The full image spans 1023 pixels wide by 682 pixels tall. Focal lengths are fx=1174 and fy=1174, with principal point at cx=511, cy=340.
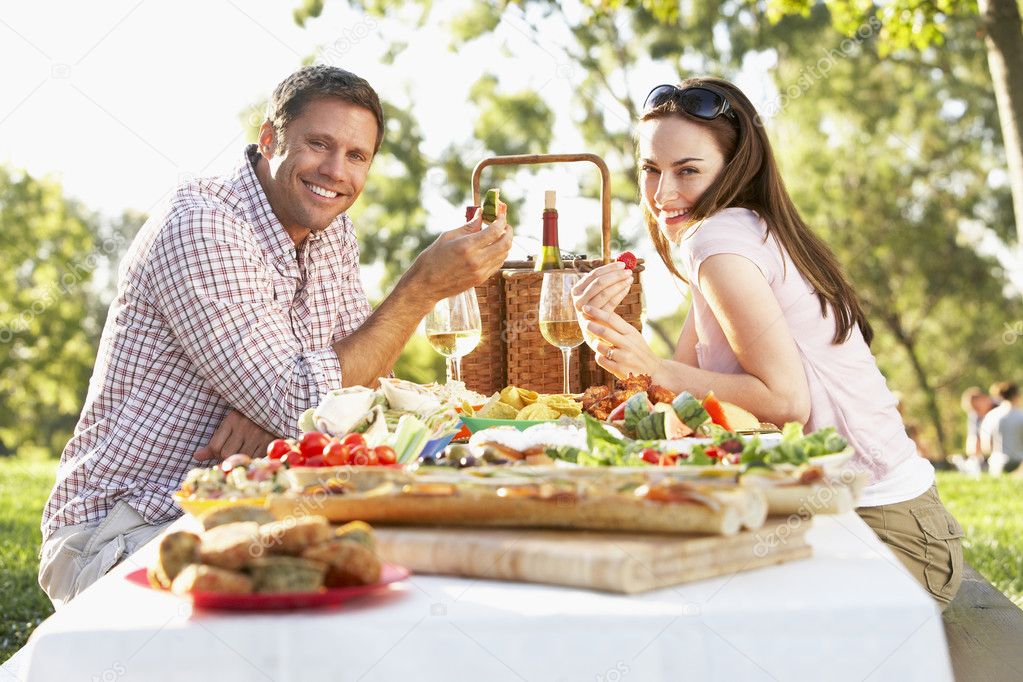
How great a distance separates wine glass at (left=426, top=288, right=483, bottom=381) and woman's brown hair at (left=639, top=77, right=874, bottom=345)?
0.76m

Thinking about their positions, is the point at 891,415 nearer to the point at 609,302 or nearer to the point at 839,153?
the point at 609,302

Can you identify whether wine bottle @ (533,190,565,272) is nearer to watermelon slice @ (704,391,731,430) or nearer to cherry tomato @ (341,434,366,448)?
watermelon slice @ (704,391,731,430)

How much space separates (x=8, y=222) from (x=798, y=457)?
105 ft

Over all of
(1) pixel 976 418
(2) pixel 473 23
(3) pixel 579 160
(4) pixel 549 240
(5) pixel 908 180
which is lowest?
(1) pixel 976 418

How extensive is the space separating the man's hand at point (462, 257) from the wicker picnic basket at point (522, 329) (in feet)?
3.06

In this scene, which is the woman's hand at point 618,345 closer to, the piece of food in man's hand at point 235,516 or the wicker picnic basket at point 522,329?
the wicker picnic basket at point 522,329

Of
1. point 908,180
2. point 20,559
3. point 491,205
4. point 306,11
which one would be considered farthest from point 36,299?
point 491,205

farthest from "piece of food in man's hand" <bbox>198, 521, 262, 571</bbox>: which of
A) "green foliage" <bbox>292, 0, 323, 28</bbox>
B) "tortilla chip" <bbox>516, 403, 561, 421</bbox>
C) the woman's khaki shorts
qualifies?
"green foliage" <bbox>292, 0, 323, 28</bbox>

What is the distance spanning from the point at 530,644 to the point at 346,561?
0.25m

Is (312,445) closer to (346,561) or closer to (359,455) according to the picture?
(359,455)

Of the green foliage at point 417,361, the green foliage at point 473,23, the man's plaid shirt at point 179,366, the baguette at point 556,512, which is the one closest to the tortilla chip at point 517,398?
the man's plaid shirt at point 179,366

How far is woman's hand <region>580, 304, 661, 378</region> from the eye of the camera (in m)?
3.08

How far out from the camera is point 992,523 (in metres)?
8.20

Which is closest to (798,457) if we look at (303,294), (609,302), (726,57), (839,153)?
(609,302)
